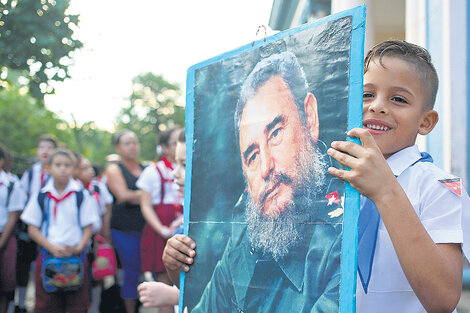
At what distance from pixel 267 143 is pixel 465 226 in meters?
0.59

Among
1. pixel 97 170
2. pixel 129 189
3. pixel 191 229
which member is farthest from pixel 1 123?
pixel 191 229

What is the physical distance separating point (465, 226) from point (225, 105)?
0.83m

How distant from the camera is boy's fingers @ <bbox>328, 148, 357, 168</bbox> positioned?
129cm

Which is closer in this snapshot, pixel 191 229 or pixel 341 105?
pixel 341 105

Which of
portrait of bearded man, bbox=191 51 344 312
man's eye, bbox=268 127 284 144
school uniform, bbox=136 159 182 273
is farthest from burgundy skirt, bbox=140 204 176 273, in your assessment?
man's eye, bbox=268 127 284 144

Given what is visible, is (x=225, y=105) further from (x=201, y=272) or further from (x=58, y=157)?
(x=58, y=157)

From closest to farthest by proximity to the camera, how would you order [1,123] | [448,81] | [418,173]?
[418,173] → [448,81] → [1,123]

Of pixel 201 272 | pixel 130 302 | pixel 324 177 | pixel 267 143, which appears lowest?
pixel 130 302

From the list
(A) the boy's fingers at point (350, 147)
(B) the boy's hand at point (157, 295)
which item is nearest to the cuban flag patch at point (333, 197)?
(A) the boy's fingers at point (350, 147)

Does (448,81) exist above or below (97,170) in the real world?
above

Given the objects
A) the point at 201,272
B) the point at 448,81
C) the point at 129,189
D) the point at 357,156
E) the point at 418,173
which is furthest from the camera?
the point at 129,189

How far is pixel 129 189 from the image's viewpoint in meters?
5.57

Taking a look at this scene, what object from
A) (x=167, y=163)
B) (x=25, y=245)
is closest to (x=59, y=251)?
(x=25, y=245)

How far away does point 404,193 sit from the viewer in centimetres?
129
